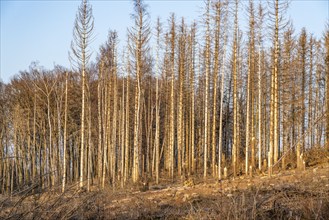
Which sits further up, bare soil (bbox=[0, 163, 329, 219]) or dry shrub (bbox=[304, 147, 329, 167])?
bare soil (bbox=[0, 163, 329, 219])

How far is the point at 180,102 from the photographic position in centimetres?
2341

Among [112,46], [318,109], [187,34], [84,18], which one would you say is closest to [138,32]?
[84,18]

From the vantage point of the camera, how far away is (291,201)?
7.44 meters

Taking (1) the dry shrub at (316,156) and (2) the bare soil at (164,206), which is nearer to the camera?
(2) the bare soil at (164,206)

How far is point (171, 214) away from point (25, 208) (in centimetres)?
414

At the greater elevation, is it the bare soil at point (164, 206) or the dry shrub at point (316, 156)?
the bare soil at point (164, 206)

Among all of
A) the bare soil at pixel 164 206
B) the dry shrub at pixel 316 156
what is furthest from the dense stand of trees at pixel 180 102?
the bare soil at pixel 164 206

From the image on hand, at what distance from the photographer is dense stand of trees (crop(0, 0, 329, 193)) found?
20359mm

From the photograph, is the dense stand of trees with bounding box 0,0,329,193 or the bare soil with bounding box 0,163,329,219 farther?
the dense stand of trees with bounding box 0,0,329,193

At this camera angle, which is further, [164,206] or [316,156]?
[316,156]

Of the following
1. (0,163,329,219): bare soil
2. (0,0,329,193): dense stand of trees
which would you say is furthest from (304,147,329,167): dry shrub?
(0,163,329,219): bare soil

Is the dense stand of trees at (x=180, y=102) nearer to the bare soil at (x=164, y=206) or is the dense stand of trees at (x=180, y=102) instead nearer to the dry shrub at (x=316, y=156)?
the dry shrub at (x=316, y=156)

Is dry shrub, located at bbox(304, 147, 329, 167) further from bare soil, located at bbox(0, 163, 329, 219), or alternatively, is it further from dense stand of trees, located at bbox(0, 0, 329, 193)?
bare soil, located at bbox(0, 163, 329, 219)

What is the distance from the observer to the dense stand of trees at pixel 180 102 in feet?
66.8
